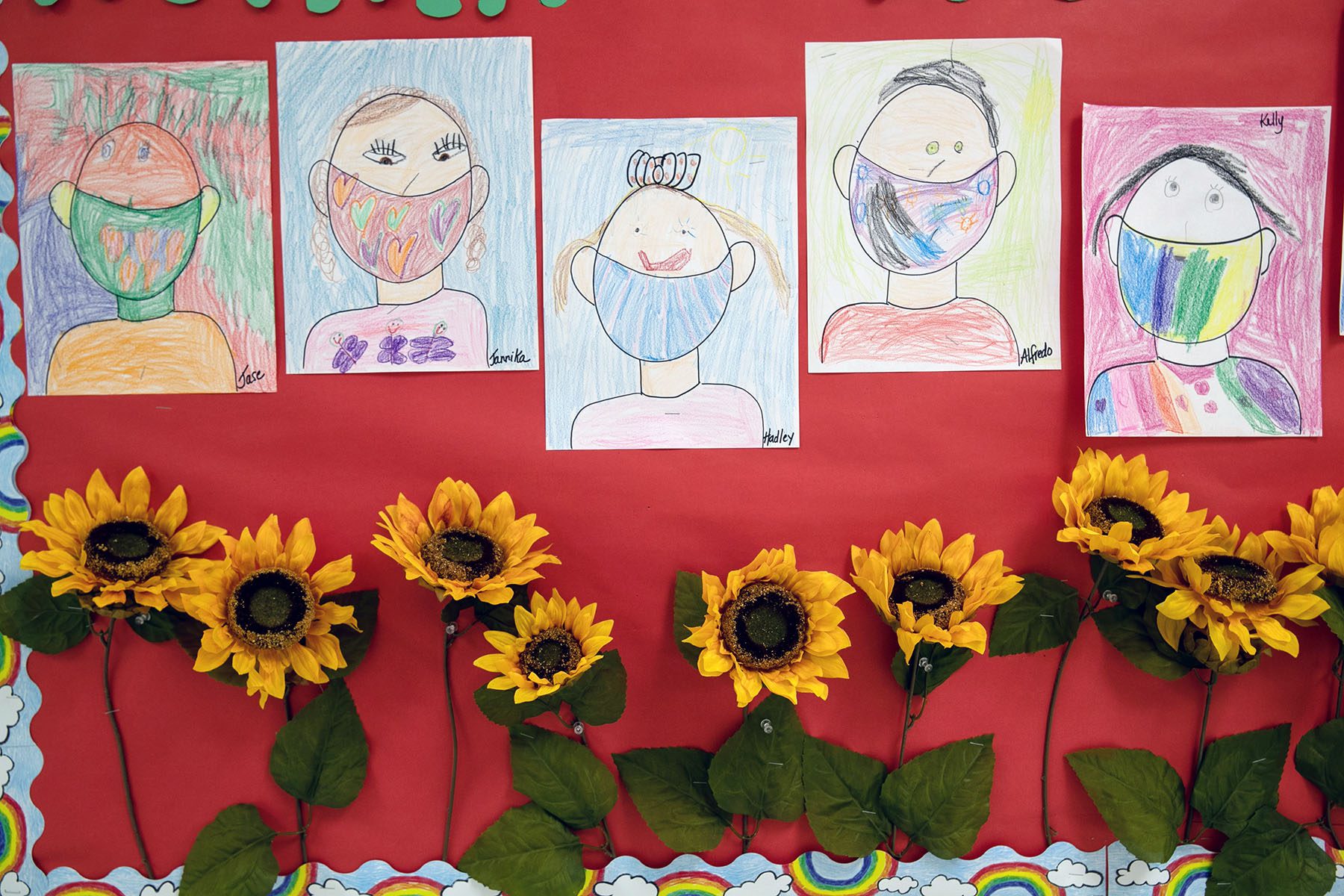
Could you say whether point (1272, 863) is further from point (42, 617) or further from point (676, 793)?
point (42, 617)

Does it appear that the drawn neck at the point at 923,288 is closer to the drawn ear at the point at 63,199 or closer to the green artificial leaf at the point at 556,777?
the green artificial leaf at the point at 556,777

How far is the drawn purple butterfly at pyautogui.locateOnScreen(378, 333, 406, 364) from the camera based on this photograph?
829 mm

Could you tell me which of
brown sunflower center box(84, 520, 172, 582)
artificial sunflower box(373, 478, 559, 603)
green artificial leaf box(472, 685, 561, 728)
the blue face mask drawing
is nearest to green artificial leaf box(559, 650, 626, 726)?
green artificial leaf box(472, 685, 561, 728)

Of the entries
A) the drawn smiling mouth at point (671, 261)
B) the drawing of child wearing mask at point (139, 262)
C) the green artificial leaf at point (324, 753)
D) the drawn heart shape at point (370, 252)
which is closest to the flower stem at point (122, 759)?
the green artificial leaf at point (324, 753)

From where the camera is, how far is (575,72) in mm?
820

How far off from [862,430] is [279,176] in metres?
0.72

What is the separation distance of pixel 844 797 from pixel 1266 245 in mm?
795

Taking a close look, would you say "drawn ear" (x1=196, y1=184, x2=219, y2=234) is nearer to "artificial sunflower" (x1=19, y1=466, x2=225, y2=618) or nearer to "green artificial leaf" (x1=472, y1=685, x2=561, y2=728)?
"artificial sunflower" (x1=19, y1=466, x2=225, y2=618)

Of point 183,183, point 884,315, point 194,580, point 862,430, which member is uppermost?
point 183,183

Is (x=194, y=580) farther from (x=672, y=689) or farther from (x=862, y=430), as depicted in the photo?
(x=862, y=430)

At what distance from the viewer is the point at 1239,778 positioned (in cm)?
85

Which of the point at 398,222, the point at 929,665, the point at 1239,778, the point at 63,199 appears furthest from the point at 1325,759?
the point at 63,199

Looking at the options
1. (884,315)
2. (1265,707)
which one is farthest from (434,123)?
(1265,707)

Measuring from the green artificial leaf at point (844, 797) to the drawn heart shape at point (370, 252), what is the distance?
0.74m
